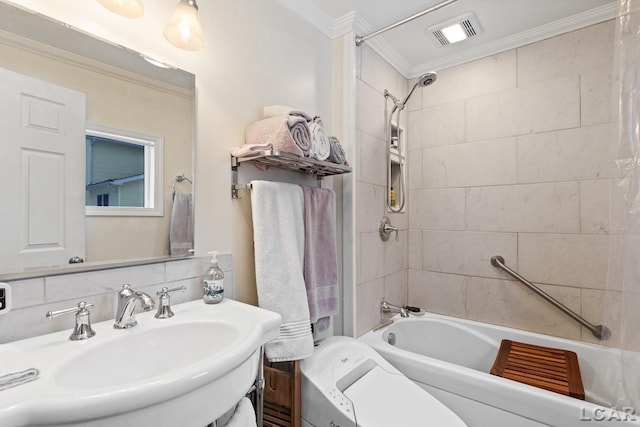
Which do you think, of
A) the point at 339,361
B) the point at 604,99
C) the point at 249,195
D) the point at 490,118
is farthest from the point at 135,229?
the point at 604,99

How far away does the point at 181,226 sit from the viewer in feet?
3.72

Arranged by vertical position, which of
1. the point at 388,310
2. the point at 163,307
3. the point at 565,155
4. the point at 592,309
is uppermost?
the point at 565,155

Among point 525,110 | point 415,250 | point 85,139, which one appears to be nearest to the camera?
point 85,139

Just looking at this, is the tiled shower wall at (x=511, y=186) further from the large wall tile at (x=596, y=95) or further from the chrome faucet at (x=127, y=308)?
the chrome faucet at (x=127, y=308)

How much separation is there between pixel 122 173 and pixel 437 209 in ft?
6.63

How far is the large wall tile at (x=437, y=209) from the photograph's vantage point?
2.22m

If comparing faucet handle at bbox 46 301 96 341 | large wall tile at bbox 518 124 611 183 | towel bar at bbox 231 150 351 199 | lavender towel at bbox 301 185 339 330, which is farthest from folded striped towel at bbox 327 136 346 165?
large wall tile at bbox 518 124 611 183

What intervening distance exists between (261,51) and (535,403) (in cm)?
192

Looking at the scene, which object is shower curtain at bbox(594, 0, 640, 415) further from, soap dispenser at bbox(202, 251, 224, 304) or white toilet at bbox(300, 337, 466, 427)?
soap dispenser at bbox(202, 251, 224, 304)

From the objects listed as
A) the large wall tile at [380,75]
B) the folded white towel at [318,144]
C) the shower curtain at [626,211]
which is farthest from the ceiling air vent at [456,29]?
the folded white towel at [318,144]

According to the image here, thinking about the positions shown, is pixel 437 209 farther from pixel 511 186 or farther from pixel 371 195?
pixel 371 195

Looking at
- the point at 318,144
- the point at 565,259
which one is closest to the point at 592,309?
the point at 565,259

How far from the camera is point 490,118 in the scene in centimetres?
A: 209

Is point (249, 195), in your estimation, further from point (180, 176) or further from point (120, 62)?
point (120, 62)
